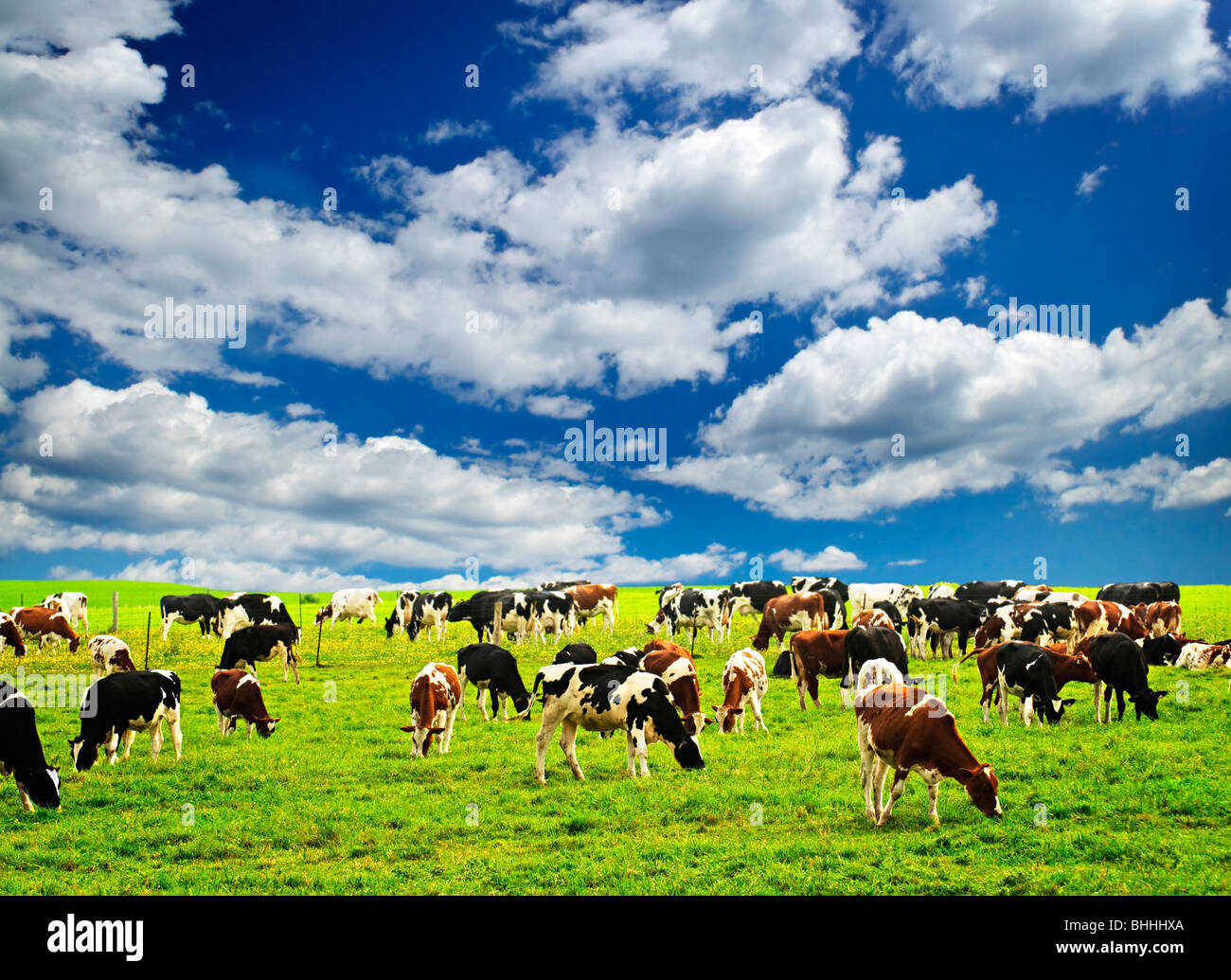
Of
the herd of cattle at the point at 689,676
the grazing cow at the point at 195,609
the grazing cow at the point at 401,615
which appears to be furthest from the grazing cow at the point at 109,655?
the grazing cow at the point at 401,615

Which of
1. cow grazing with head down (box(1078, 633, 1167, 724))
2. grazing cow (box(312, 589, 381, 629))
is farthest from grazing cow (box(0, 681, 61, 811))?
grazing cow (box(312, 589, 381, 629))

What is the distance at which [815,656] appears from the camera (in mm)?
22672

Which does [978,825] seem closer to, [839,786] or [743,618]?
[839,786]

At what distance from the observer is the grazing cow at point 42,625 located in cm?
3628

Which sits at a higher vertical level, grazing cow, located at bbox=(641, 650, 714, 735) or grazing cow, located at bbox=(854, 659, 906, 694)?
grazing cow, located at bbox=(854, 659, 906, 694)

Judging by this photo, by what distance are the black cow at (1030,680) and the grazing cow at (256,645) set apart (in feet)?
74.3

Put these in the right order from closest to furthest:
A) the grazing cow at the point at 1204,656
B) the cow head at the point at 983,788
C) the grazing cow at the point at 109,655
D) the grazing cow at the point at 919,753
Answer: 1. the grazing cow at the point at 919,753
2. the cow head at the point at 983,788
3. the grazing cow at the point at 1204,656
4. the grazing cow at the point at 109,655

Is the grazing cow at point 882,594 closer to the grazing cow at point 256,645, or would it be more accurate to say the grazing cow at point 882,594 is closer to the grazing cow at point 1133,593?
the grazing cow at point 1133,593

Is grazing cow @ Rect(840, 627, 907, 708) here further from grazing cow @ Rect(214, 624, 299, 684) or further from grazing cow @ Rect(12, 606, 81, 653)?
grazing cow @ Rect(12, 606, 81, 653)

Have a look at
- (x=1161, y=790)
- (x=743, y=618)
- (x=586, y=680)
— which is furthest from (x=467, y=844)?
(x=743, y=618)

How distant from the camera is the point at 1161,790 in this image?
42.2ft

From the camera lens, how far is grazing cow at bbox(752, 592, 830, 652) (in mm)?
31469

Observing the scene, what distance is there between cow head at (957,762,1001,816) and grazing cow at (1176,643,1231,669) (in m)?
20.1
